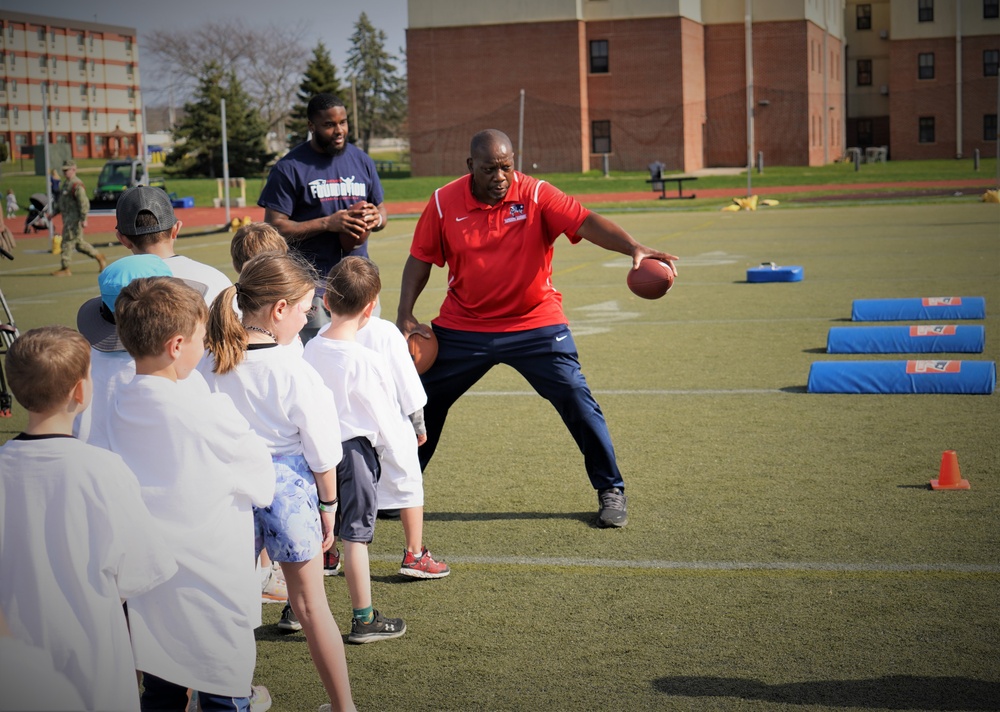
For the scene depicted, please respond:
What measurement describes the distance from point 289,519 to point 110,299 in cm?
131

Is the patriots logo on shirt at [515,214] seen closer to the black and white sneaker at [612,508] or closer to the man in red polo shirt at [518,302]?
the man in red polo shirt at [518,302]

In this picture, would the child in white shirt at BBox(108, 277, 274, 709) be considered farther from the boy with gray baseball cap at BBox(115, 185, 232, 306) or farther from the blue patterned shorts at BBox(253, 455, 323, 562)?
the boy with gray baseball cap at BBox(115, 185, 232, 306)

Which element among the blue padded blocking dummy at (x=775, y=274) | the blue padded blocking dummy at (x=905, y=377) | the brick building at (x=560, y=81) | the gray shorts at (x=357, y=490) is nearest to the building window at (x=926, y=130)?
the brick building at (x=560, y=81)

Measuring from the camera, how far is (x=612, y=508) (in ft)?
20.7

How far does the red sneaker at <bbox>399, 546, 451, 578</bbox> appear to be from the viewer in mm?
5586

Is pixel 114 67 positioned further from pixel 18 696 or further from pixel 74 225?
pixel 18 696

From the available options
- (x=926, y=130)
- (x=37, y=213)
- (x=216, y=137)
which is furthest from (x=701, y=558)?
(x=926, y=130)

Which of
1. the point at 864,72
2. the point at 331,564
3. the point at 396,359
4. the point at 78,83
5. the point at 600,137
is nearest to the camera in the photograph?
the point at 396,359

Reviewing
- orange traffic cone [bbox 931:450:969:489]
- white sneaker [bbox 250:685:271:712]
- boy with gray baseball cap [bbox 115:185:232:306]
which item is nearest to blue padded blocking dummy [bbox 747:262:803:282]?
orange traffic cone [bbox 931:450:969:489]

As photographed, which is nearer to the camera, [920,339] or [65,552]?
[65,552]

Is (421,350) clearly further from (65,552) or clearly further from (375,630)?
(65,552)

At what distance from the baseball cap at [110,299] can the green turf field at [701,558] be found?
4.91ft

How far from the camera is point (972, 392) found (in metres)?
9.04

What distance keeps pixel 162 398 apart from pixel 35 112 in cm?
10722
